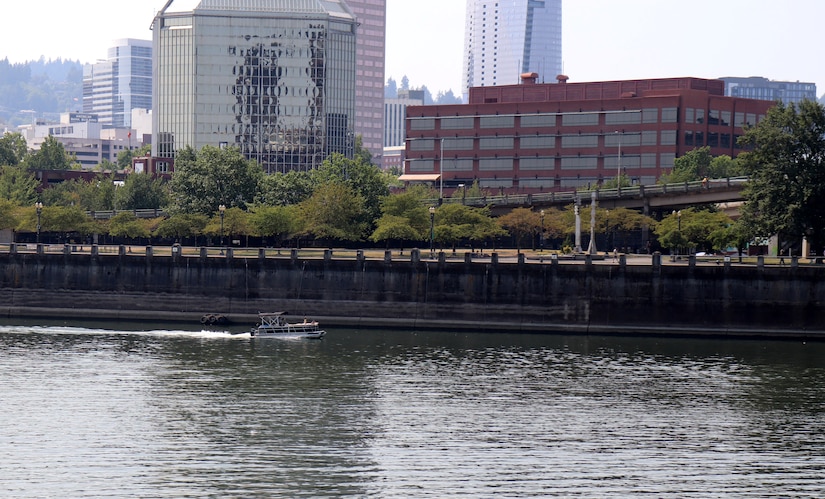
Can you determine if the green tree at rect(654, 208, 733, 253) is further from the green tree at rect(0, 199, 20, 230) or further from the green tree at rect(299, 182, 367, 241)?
the green tree at rect(0, 199, 20, 230)

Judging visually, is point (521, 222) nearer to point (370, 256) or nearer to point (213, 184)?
point (370, 256)

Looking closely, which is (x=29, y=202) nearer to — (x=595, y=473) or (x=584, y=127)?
(x=584, y=127)

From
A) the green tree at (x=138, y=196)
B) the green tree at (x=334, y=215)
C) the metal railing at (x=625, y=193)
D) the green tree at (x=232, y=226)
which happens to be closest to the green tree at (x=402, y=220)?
the green tree at (x=334, y=215)

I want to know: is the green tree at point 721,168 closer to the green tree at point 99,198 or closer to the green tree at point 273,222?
the green tree at point 273,222

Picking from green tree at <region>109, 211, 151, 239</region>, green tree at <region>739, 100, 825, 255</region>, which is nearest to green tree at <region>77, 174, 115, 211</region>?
green tree at <region>109, 211, 151, 239</region>

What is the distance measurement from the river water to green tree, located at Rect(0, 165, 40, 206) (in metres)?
78.1

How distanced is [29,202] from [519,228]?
66.1 meters

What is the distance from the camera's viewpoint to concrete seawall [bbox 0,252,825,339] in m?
94.9

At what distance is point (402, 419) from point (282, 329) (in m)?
32.0

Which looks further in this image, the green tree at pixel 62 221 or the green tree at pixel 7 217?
the green tree at pixel 7 217

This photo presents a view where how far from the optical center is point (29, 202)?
522 ft

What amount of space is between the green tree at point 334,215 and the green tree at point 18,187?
45227 mm

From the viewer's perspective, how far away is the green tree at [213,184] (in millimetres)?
142125

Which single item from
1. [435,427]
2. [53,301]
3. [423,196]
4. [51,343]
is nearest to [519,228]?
[423,196]
